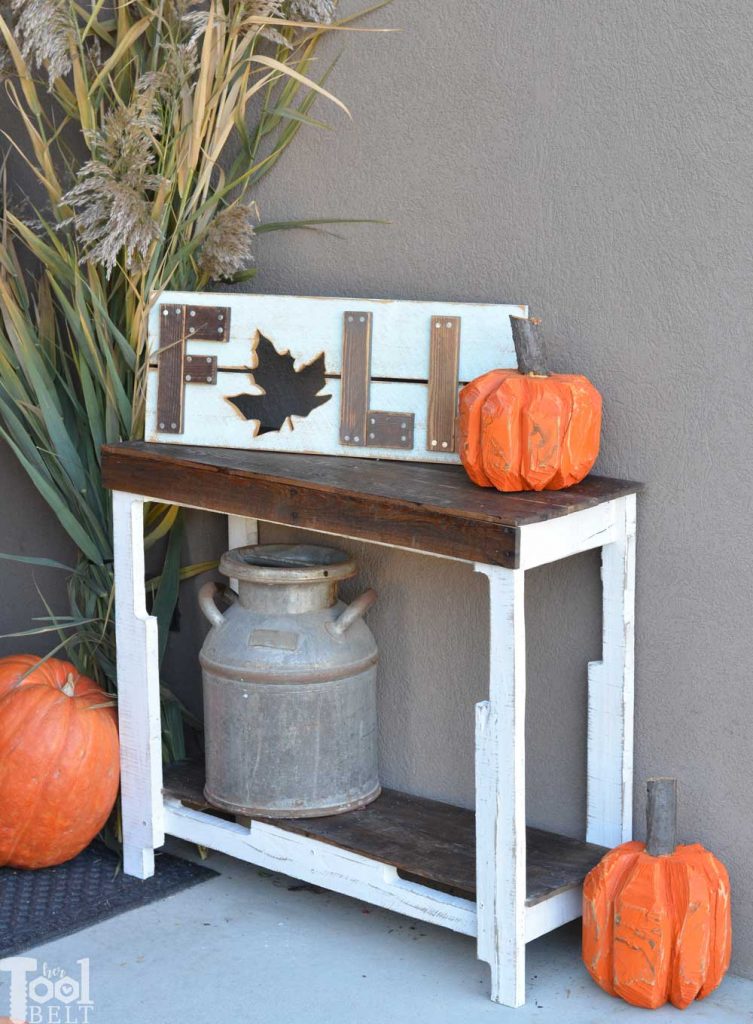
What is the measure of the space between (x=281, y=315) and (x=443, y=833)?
1193 mm

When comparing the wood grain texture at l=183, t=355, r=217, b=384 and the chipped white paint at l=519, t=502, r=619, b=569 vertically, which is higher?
the wood grain texture at l=183, t=355, r=217, b=384

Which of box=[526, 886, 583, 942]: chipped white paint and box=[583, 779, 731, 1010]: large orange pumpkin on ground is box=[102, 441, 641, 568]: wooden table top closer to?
box=[583, 779, 731, 1010]: large orange pumpkin on ground

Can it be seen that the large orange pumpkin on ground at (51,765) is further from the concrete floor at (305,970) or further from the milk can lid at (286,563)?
the milk can lid at (286,563)

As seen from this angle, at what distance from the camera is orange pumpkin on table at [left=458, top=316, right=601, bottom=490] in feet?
7.81

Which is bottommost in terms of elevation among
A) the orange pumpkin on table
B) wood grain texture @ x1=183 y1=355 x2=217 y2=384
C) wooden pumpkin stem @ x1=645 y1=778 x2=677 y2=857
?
wooden pumpkin stem @ x1=645 y1=778 x2=677 y2=857

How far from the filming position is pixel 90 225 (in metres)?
2.85

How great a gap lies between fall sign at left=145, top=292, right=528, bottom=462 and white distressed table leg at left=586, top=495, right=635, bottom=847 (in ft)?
1.31

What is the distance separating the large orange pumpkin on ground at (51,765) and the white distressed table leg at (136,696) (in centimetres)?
7

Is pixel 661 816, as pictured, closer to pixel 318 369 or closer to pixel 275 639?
pixel 275 639

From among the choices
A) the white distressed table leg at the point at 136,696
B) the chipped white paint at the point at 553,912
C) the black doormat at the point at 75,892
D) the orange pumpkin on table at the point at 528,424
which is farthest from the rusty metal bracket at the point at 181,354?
the chipped white paint at the point at 553,912

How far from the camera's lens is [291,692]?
2.79 meters

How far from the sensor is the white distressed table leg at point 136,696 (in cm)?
296

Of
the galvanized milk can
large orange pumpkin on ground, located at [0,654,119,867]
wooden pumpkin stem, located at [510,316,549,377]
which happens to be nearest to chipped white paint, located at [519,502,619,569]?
wooden pumpkin stem, located at [510,316,549,377]

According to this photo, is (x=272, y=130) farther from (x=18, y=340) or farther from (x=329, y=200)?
(x=18, y=340)
